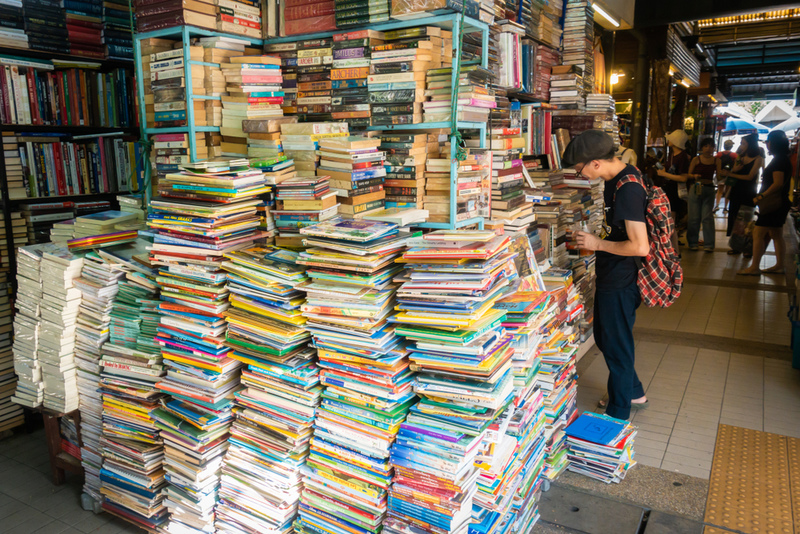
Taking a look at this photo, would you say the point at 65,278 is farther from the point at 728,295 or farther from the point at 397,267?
the point at 728,295

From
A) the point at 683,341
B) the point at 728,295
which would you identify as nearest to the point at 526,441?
the point at 683,341

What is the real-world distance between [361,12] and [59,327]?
2274mm

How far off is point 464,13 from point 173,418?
2.39 meters

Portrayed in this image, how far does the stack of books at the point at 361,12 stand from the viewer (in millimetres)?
2865

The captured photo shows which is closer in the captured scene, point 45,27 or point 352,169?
point 352,169

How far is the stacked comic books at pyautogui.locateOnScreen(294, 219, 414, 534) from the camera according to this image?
217 cm

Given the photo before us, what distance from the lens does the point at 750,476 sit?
3.23 metres

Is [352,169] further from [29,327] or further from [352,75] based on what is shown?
[29,327]

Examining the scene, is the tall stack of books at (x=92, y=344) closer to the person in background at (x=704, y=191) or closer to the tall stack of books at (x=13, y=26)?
the tall stack of books at (x=13, y=26)

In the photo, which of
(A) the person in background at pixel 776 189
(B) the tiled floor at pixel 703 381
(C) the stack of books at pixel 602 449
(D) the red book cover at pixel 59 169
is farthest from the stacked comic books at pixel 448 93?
(A) the person in background at pixel 776 189

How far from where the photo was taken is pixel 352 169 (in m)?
2.77

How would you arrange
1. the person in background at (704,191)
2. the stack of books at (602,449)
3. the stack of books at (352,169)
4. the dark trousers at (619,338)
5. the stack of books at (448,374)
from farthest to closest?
the person in background at (704,191) < the dark trousers at (619,338) < the stack of books at (602,449) < the stack of books at (352,169) < the stack of books at (448,374)

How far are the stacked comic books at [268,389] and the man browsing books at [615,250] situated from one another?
1939mm

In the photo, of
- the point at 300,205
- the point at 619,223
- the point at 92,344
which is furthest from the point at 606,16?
the point at 92,344
